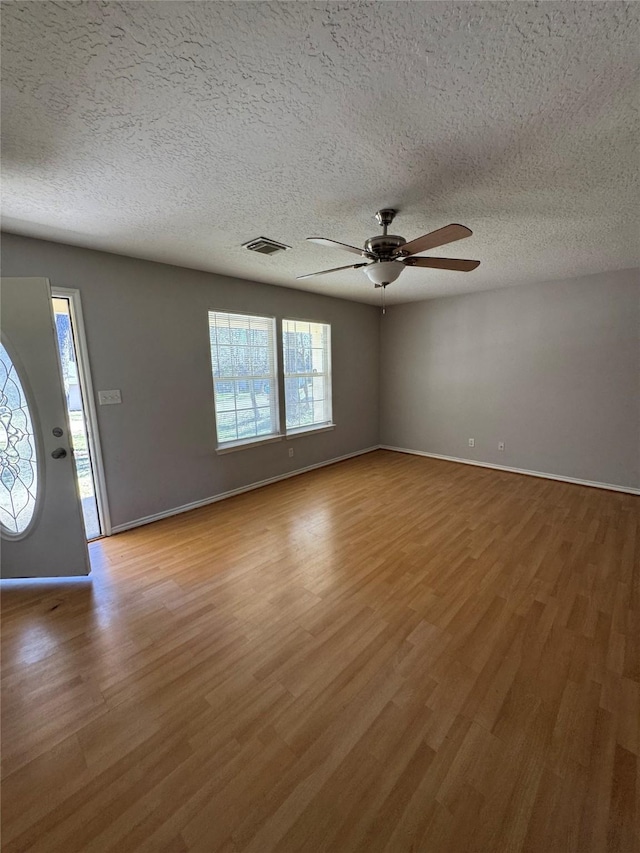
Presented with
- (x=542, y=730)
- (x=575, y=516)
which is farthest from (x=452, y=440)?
(x=542, y=730)

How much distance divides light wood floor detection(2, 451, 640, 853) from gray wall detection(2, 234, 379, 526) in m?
0.79

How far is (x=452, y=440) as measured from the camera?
200 inches

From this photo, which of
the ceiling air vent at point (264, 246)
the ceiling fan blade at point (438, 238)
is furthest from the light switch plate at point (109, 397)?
the ceiling fan blade at point (438, 238)

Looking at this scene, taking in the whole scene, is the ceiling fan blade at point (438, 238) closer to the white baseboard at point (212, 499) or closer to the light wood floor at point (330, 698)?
the light wood floor at point (330, 698)

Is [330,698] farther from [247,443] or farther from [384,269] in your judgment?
[247,443]

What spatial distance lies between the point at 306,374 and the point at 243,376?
106 cm

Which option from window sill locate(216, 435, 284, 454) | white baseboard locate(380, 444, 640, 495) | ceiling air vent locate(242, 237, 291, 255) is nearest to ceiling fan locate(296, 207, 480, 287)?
ceiling air vent locate(242, 237, 291, 255)

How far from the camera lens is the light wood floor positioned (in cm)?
109

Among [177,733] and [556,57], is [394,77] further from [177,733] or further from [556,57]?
[177,733]

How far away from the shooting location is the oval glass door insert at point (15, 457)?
2211 millimetres

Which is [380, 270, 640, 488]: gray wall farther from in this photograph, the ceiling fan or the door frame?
the door frame

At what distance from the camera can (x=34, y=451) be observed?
231cm

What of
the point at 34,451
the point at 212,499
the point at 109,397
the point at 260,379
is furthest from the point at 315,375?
the point at 34,451

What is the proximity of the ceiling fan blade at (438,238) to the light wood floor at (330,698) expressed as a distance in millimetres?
2117
